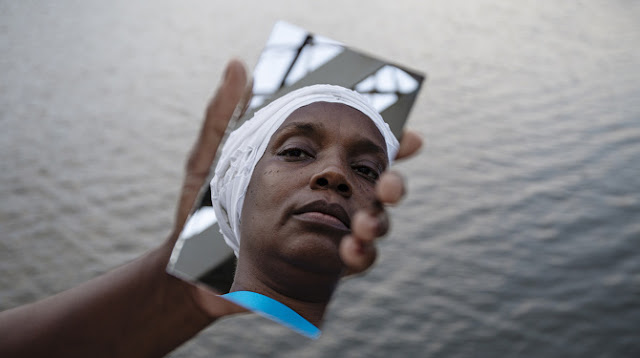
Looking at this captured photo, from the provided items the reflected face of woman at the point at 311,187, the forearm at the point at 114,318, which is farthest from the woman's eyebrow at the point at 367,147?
the forearm at the point at 114,318

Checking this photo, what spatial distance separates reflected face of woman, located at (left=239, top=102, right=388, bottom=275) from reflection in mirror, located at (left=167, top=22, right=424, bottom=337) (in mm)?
29

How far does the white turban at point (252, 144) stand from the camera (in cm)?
57

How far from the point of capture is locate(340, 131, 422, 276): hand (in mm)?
483

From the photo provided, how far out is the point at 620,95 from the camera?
5.45 feet

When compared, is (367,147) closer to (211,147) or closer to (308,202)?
(308,202)

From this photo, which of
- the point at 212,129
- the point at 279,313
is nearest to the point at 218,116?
the point at 212,129

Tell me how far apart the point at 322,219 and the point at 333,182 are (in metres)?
0.03

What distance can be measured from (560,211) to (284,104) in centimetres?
89

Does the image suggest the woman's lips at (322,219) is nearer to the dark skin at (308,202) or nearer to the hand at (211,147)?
the dark skin at (308,202)

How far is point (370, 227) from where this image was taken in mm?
503

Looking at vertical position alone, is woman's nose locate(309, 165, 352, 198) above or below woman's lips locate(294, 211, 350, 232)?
above

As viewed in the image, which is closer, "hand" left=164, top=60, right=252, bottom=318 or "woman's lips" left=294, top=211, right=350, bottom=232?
"woman's lips" left=294, top=211, right=350, bottom=232

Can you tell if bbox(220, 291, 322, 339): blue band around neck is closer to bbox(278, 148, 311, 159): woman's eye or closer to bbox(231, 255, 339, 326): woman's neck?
bbox(231, 255, 339, 326): woman's neck

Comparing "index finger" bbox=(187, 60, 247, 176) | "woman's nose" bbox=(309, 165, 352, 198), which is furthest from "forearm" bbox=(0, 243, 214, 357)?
"woman's nose" bbox=(309, 165, 352, 198)
